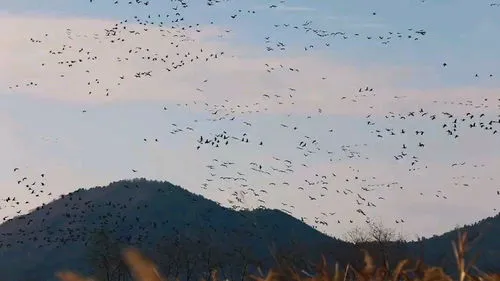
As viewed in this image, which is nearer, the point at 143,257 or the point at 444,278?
the point at 143,257

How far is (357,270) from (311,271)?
48 cm

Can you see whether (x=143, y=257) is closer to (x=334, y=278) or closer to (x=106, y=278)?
(x=334, y=278)

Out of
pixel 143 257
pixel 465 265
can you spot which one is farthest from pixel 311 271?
pixel 143 257

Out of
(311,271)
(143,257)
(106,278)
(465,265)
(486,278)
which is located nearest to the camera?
(143,257)

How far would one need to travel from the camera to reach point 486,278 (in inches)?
199

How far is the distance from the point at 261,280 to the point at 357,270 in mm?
471

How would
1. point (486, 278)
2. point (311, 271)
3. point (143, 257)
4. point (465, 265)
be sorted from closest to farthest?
point (143, 257), point (465, 265), point (486, 278), point (311, 271)

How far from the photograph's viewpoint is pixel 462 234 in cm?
489

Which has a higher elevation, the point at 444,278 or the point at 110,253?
the point at 444,278

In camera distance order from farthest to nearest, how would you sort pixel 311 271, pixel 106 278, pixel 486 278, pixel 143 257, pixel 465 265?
pixel 106 278, pixel 311 271, pixel 486 278, pixel 465 265, pixel 143 257

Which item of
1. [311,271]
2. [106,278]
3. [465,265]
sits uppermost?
[465,265]

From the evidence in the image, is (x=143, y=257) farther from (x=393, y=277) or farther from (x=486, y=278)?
(x=486, y=278)

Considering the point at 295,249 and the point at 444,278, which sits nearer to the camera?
the point at 444,278

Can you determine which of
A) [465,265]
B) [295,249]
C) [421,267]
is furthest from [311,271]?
[465,265]
